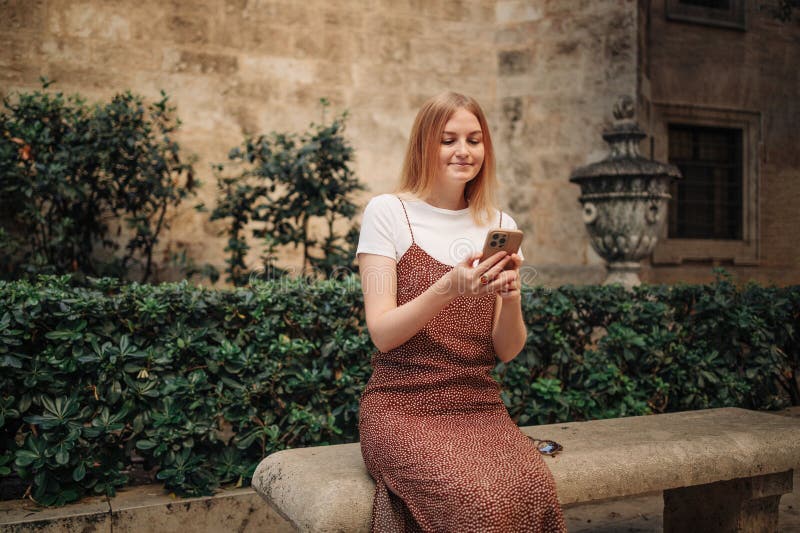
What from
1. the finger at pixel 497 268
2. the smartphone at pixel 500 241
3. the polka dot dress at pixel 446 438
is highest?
the smartphone at pixel 500 241

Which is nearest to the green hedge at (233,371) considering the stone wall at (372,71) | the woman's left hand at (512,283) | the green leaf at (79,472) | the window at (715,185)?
the green leaf at (79,472)

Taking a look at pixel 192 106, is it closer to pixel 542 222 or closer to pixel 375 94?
pixel 375 94

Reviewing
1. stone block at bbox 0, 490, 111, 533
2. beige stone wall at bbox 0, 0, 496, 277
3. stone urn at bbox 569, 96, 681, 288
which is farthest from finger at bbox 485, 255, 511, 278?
beige stone wall at bbox 0, 0, 496, 277

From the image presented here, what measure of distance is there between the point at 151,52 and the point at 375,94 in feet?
7.60

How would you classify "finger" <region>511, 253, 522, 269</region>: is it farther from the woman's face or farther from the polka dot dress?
the woman's face

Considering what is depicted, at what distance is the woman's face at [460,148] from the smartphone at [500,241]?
395 mm

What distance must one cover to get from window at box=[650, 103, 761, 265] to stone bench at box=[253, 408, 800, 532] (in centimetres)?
838

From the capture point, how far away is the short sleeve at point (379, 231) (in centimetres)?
247

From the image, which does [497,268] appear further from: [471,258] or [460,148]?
[460,148]

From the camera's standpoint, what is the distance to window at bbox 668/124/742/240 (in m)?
11.7

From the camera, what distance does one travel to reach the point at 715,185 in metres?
12.0

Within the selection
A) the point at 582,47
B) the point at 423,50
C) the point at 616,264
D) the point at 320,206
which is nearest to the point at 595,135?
the point at 582,47

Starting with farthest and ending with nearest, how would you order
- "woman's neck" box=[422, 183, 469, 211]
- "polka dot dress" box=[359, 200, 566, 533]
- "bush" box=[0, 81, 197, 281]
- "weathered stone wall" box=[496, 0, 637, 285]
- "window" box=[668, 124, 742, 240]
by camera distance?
"window" box=[668, 124, 742, 240] < "weathered stone wall" box=[496, 0, 637, 285] < "bush" box=[0, 81, 197, 281] < "woman's neck" box=[422, 183, 469, 211] < "polka dot dress" box=[359, 200, 566, 533]

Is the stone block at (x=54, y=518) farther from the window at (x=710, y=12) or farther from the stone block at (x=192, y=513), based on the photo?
the window at (x=710, y=12)
